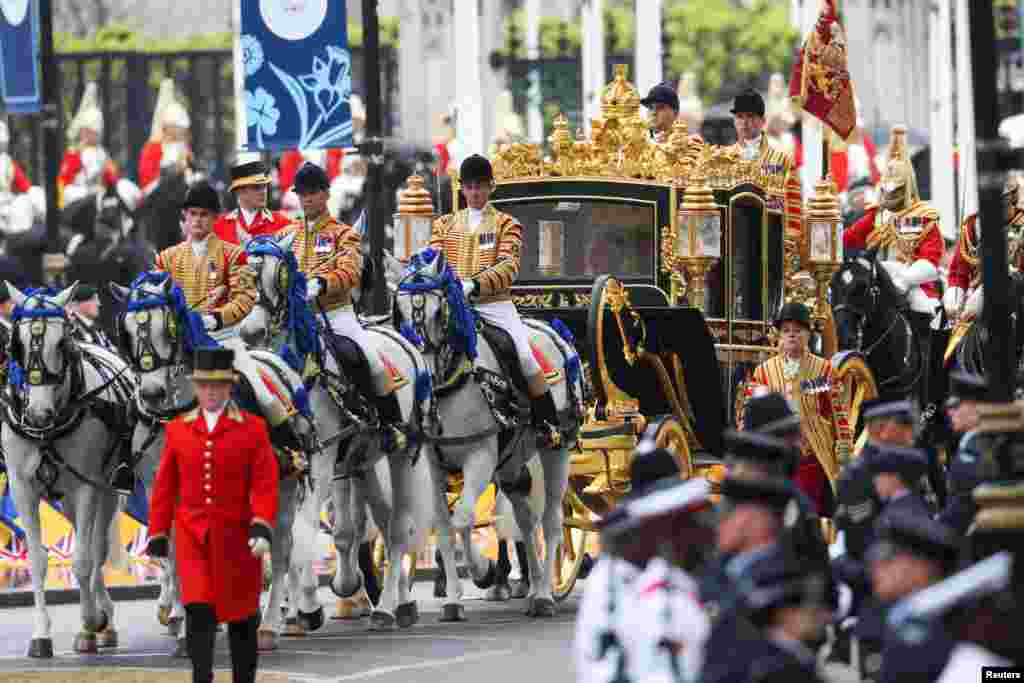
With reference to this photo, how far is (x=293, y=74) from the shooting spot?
19625 mm

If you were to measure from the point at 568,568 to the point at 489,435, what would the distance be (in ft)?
6.34

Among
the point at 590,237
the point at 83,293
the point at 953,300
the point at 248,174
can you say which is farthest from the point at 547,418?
the point at 83,293

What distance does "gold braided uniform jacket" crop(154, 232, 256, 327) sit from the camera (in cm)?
1628

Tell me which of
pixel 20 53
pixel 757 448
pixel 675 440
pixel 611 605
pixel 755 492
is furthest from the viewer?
pixel 20 53

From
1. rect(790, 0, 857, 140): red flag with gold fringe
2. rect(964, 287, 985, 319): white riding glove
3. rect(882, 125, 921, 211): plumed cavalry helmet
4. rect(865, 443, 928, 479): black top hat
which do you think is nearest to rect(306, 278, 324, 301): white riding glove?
rect(964, 287, 985, 319): white riding glove

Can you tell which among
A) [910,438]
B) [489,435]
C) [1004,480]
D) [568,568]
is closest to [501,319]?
[489,435]

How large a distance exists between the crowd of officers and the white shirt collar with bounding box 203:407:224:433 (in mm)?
3371

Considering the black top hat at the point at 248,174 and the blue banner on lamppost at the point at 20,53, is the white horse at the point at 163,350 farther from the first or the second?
the blue banner on lamppost at the point at 20,53

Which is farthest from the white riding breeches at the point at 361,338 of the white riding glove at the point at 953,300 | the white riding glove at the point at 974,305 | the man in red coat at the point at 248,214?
the white riding glove at the point at 953,300

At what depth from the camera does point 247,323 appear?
1591cm

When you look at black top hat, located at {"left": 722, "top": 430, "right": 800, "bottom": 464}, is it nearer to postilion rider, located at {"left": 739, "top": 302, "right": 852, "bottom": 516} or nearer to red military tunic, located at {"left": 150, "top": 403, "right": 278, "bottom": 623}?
red military tunic, located at {"left": 150, "top": 403, "right": 278, "bottom": 623}

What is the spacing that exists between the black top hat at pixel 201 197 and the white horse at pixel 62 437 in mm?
978

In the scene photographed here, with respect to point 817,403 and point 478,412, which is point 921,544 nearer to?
point 817,403

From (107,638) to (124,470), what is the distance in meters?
1.14
